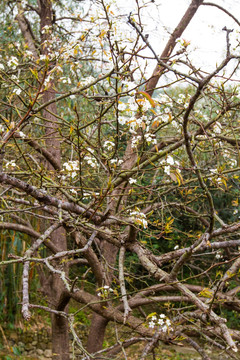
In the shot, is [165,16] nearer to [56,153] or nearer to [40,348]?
[56,153]

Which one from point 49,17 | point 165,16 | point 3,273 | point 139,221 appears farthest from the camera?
point 3,273

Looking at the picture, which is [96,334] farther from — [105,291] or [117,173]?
[117,173]

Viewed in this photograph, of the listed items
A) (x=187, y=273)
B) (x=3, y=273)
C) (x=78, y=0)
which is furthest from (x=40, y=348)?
(x=78, y=0)

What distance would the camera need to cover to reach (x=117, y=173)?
256cm

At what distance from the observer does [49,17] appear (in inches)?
182

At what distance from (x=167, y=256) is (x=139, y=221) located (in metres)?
0.72

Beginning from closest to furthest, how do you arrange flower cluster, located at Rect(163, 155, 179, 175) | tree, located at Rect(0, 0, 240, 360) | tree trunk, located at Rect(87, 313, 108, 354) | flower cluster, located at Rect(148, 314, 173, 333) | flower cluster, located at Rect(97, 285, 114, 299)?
tree, located at Rect(0, 0, 240, 360) → flower cluster, located at Rect(163, 155, 179, 175) → flower cluster, located at Rect(148, 314, 173, 333) → flower cluster, located at Rect(97, 285, 114, 299) → tree trunk, located at Rect(87, 313, 108, 354)

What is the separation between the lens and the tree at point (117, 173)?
208 cm

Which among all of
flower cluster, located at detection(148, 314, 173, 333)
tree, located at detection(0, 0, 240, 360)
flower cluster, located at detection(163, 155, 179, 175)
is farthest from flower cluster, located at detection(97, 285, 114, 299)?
flower cluster, located at detection(163, 155, 179, 175)

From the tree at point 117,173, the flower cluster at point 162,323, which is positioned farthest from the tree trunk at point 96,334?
the flower cluster at point 162,323

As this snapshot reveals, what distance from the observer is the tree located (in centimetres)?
208

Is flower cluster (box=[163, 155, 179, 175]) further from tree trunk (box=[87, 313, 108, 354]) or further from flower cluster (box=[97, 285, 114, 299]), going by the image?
tree trunk (box=[87, 313, 108, 354])

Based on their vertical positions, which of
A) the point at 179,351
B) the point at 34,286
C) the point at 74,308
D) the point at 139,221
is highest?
the point at 139,221

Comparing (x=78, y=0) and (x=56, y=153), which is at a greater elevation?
(x=78, y=0)
